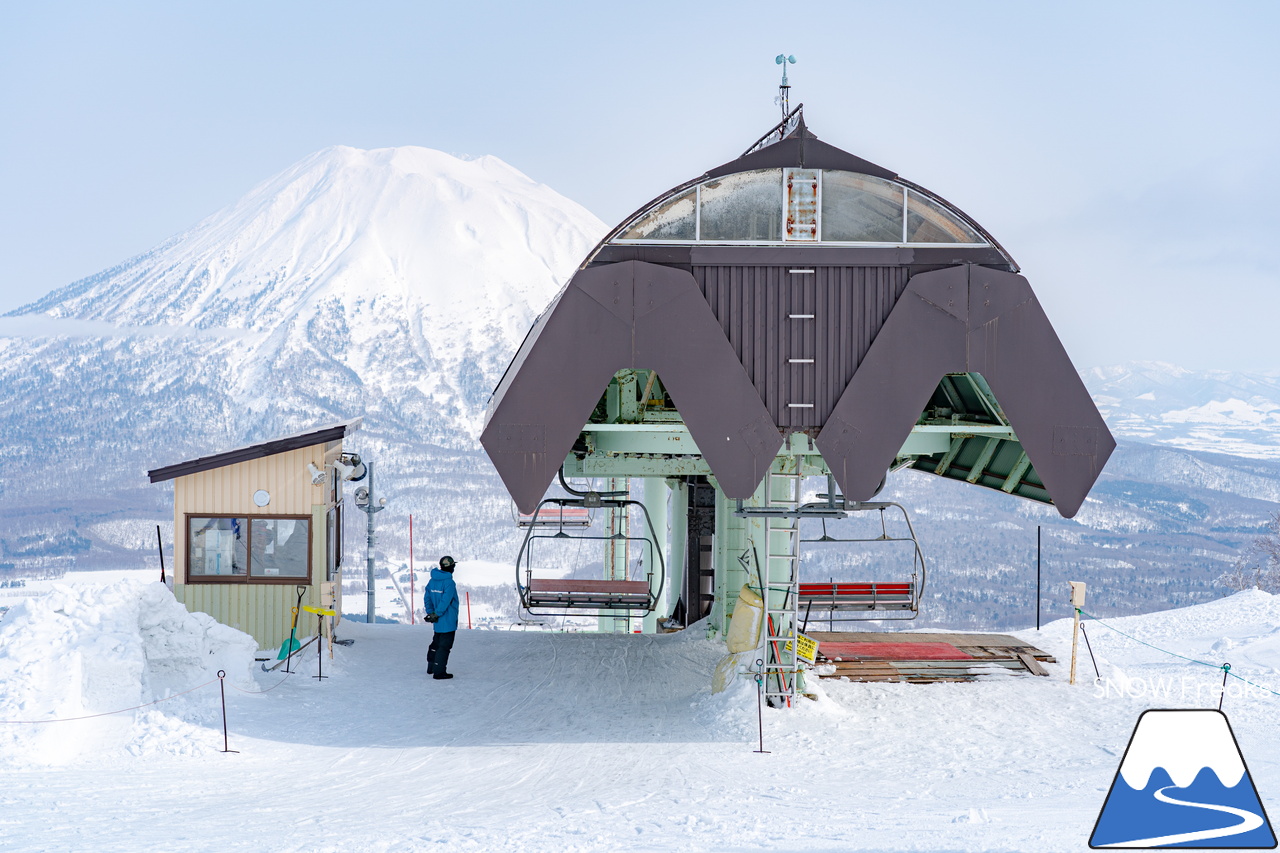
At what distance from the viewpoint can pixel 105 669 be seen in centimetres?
1197

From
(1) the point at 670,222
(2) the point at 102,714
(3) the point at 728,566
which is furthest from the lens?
(3) the point at 728,566

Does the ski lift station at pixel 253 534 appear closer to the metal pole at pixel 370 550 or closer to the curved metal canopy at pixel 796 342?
the curved metal canopy at pixel 796 342

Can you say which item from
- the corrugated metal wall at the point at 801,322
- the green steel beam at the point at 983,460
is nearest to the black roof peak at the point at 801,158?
the corrugated metal wall at the point at 801,322

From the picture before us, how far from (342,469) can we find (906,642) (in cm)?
1025

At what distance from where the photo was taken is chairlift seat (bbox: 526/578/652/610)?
599 inches

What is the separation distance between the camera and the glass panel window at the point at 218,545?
16062 mm

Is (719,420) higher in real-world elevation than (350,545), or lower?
higher

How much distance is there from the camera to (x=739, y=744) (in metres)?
11.9

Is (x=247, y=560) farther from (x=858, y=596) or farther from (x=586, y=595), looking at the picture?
(x=858, y=596)

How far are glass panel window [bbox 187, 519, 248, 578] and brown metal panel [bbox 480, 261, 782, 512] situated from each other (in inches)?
239

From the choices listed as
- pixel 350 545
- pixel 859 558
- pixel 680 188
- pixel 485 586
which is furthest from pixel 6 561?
pixel 680 188

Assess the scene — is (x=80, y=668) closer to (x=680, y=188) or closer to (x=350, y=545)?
(x=680, y=188)

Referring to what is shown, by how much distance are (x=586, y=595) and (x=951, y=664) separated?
5595 mm

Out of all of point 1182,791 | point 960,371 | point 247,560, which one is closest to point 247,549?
point 247,560
